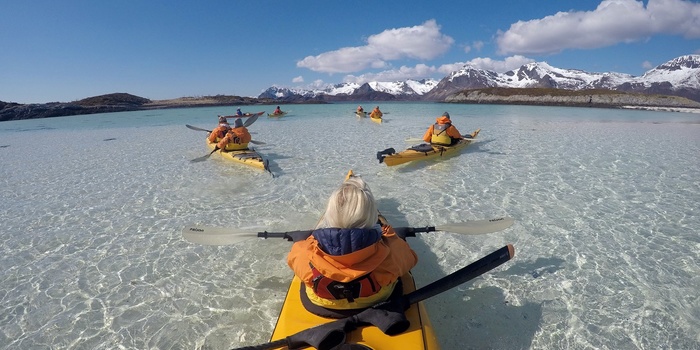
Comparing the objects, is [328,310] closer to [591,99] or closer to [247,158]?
[247,158]

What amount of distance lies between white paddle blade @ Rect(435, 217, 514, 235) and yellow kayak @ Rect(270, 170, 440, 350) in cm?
211

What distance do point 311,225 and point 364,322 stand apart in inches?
192

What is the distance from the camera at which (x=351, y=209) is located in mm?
3105

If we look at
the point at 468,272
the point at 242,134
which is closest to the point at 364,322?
the point at 468,272

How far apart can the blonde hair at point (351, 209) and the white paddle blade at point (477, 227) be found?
271 cm

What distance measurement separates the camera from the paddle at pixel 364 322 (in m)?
3.03

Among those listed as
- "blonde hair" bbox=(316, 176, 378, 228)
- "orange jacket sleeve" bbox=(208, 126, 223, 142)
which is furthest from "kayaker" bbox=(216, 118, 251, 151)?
"blonde hair" bbox=(316, 176, 378, 228)

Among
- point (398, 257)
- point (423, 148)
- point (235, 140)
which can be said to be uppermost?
point (235, 140)

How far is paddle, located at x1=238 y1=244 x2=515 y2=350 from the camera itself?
119 inches

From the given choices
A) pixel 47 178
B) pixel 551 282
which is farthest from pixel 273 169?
pixel 551 282

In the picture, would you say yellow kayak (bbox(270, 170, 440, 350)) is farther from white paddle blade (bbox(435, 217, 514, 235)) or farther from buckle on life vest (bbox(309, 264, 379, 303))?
white paddle blade (bbox(435, 217, 514, 235))

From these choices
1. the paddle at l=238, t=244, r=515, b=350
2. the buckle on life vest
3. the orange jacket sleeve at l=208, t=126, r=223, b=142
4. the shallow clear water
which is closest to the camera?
the paddle at l=238, t=244, r=515, b=350

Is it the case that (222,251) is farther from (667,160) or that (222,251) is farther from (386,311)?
(667,160)

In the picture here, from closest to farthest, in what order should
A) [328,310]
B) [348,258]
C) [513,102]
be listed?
[348,258], [328,310], [513,102]
